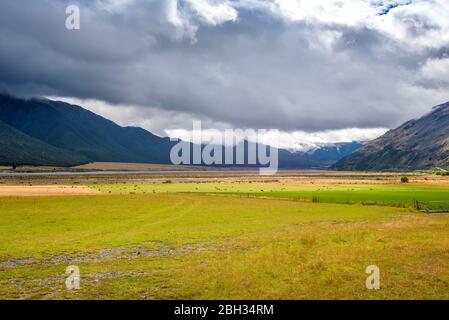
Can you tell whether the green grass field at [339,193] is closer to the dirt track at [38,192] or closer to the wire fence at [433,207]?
the wire fence at [433,207]

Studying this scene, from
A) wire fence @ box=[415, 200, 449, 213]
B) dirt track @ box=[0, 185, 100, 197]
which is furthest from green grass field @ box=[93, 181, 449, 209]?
dirt track @ box=[0, 185, 100, 197]

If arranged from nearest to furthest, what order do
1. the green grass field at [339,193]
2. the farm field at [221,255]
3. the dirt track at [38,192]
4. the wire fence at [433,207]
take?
the farm field at [221,255] → the wire fence at [433,207] → the green grass field at [339,193] → the dirt track at [38,192]

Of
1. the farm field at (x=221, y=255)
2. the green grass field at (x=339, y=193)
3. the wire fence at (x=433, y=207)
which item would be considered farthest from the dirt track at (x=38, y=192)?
the wire fence at (x=433, y=207)

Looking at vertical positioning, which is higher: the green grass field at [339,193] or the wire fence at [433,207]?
the wire fence at [433,207]

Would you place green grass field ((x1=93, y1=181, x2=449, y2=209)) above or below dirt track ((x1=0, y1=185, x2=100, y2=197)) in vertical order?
below

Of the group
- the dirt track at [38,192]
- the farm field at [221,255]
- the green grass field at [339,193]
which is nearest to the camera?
the farm field at [221,255]

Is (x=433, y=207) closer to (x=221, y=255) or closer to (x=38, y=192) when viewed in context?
(x=221, y=255)

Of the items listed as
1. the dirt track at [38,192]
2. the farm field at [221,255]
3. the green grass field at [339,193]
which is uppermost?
the farm field at [221,255]

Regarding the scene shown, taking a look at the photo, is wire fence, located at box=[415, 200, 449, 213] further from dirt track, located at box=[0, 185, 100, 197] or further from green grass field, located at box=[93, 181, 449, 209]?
dirt track, located at box=[0, 185, 100, 197]

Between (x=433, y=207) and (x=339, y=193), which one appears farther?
(x=339, y=193)

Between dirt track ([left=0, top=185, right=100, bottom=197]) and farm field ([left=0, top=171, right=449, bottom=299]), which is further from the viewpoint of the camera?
dirt track ([left=0, top=185, right=100, bottom=197])

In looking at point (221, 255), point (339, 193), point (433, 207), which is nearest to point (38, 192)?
point (339, 193)
